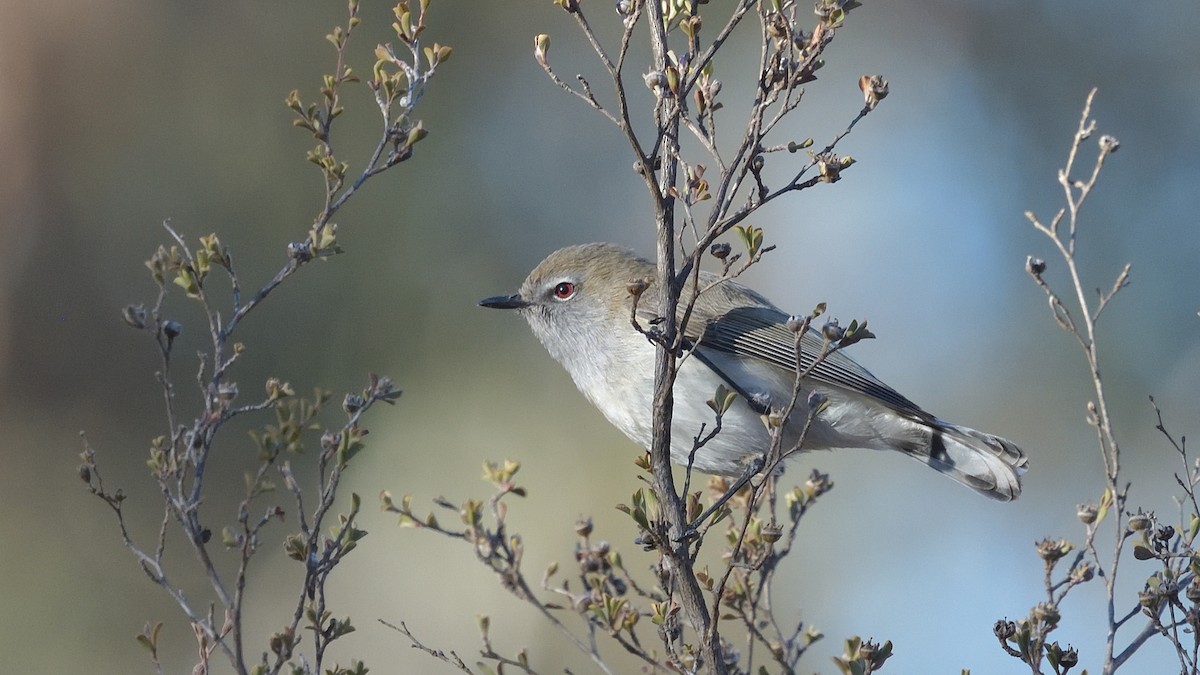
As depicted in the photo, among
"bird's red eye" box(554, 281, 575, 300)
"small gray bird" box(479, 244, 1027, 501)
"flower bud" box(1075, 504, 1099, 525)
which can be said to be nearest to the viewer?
"flower bud" box(1075, 504, 1099, 525)

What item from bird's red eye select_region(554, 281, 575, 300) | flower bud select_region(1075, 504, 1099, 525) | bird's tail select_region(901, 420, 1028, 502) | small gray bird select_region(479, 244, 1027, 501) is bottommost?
flower bud select_region(1075, 504, 1099, 525)

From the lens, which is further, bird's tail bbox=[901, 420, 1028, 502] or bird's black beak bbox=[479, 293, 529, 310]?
bird's black beak bbox=[479, 293, 529, 310]

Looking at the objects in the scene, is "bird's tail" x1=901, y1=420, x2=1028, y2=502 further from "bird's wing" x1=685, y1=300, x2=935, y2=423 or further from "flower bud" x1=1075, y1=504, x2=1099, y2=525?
"flower bud" x1=1075, y1=504, x2=1099, y2=525

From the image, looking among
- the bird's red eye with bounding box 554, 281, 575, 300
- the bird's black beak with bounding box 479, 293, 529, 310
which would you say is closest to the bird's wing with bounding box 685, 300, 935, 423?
the bird's red eye with bounding box 554, 281, 575, 300

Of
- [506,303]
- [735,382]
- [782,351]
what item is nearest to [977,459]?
[782,351]

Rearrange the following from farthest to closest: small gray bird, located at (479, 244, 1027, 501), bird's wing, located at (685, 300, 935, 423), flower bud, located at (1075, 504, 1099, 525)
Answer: bird's wing, located at (685, 300, 935, 423) → small gray bird, located at (479, 244, 1027, 501) → flower bud, located at (1075, 504, 1099, 525)

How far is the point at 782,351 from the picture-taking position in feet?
14.0

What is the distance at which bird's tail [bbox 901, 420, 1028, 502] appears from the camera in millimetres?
4246

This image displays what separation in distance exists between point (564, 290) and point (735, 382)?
906 millimetres

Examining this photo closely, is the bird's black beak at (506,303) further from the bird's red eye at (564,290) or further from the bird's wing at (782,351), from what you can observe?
the bird's wing at (782,351)

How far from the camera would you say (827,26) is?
7.52 feet

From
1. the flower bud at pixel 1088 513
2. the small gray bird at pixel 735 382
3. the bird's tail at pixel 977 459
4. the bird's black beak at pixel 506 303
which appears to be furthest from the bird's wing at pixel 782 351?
the flower bud at pixel 1088 513

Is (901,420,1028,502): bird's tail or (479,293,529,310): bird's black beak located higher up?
(479,293,529,310): bird's black beak

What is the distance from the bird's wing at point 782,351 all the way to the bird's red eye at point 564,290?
1.81 ft
